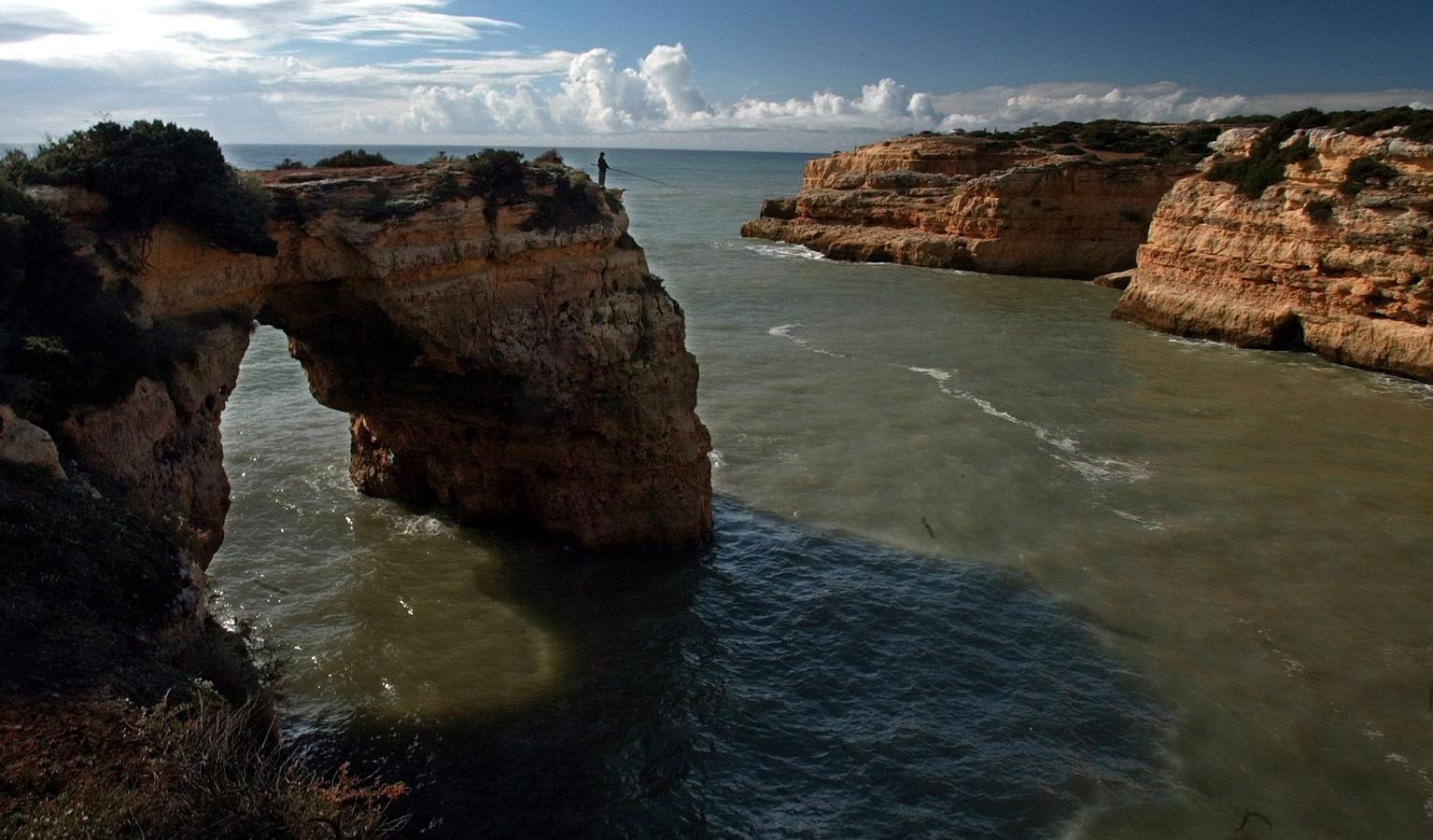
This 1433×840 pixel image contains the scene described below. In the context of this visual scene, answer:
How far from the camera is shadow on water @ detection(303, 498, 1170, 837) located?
1045cm

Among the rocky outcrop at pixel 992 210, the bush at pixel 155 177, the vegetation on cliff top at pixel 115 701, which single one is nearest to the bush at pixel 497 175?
the bush at pixel 155 177

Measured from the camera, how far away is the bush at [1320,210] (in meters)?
33.5

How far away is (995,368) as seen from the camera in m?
31.1

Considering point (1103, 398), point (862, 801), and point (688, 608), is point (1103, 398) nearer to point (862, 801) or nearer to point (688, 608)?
point (688, 608)

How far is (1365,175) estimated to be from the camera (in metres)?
33.4

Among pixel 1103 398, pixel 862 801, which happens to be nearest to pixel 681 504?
pixel 862 801

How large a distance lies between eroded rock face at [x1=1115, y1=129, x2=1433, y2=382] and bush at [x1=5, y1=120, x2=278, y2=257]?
1355 inches

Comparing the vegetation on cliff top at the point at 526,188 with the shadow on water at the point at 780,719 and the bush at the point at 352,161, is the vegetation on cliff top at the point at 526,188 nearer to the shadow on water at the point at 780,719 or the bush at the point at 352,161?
the bush at the point at 352,161

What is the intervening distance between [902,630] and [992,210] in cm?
4331

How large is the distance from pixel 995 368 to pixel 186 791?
2857 cm

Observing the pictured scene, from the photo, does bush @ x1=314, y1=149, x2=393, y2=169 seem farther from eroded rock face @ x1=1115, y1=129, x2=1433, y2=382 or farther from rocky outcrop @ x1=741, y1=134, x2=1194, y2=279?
rocky outcrop @ x1=741, y1=134, x2=1194, y2=279

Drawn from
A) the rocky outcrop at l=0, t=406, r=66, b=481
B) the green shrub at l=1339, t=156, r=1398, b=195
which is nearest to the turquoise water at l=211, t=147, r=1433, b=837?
the rocky outcrop at l=0, t=406, r=66, b=481

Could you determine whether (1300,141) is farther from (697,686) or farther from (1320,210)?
(697,686)

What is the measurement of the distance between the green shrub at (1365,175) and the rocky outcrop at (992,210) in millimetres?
17655
